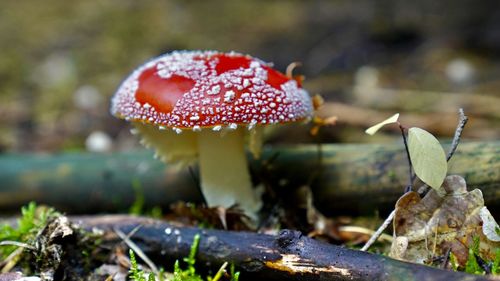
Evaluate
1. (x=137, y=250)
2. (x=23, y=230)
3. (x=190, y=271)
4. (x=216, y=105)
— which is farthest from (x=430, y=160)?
(x=23, y=230)

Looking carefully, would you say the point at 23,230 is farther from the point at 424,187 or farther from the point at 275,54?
the point at 275,54

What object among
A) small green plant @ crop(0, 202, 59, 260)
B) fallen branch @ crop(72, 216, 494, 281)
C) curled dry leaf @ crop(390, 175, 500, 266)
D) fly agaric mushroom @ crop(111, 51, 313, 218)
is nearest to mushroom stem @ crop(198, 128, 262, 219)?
fly agaric mushroom @ crop(111, 51, 313, 218)

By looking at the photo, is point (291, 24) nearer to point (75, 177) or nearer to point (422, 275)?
point (75, 177)

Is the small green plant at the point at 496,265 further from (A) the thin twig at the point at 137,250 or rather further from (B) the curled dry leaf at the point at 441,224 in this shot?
(A) the thin twig at the point at 137,250

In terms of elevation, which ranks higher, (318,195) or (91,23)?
(91,23)

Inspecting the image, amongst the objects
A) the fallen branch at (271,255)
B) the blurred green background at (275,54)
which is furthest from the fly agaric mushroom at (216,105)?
the blurred green background at (275,54)

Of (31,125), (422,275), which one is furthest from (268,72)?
(31,125)
